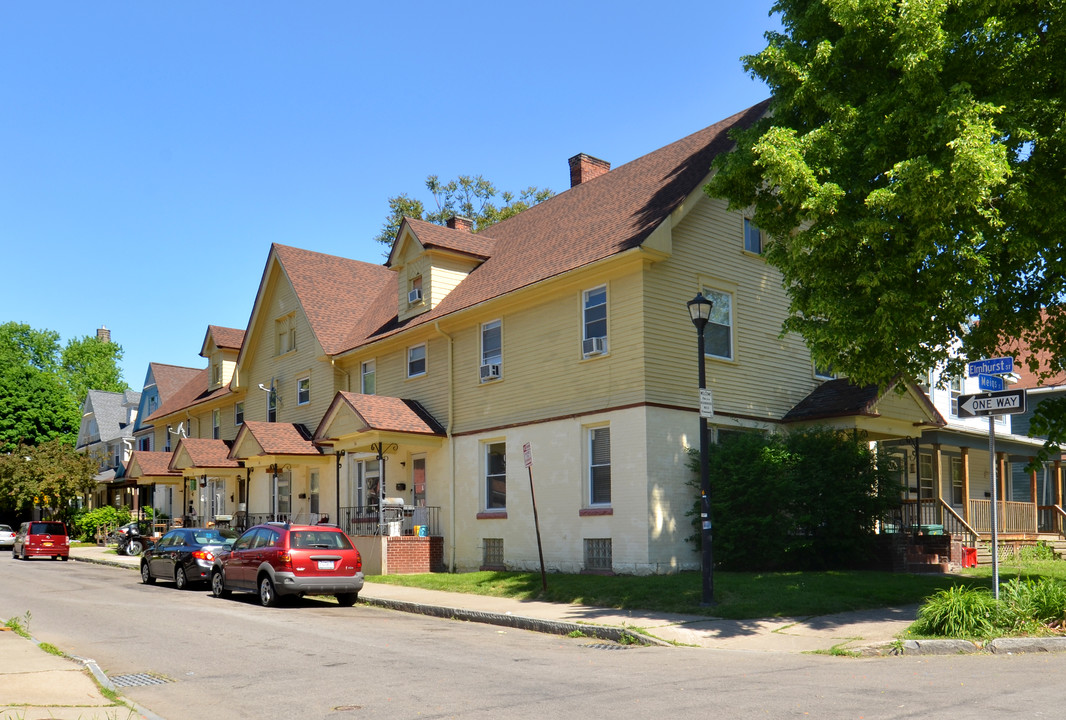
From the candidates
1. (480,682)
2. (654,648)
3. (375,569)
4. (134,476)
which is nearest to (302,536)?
(375,569)

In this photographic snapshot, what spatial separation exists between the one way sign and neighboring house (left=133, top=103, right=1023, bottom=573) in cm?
729

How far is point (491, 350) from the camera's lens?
24.1 m

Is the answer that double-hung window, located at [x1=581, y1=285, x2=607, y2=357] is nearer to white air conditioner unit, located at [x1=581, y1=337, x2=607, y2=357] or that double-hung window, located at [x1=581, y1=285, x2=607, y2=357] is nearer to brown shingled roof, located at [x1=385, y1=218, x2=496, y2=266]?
white air conditioner unit, located at [x1=581, y1=337, x2=607, y2=357]

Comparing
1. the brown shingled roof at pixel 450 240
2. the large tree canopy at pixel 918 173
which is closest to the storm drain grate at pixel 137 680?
the large tree canopy at pixel 918 173

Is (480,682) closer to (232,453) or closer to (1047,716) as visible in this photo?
(1047,716)

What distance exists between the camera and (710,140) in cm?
2334

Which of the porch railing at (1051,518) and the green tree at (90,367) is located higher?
the green tree at (90,367)

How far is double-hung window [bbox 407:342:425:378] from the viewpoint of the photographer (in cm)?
2680

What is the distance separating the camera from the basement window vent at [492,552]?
76.2ft

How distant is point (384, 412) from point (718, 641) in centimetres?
1377

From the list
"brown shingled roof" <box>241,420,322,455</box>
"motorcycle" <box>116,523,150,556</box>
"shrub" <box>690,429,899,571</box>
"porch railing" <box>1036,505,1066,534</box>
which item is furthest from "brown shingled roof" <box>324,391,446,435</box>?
"porch railing" <box>1036,505,1066,534</box>

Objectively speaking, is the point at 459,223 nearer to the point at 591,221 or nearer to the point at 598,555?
the point at 591,221

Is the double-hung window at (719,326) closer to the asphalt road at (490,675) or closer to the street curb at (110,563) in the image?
the asphalt road at (490,675)

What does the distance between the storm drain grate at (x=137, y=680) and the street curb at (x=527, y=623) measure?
5944mm
